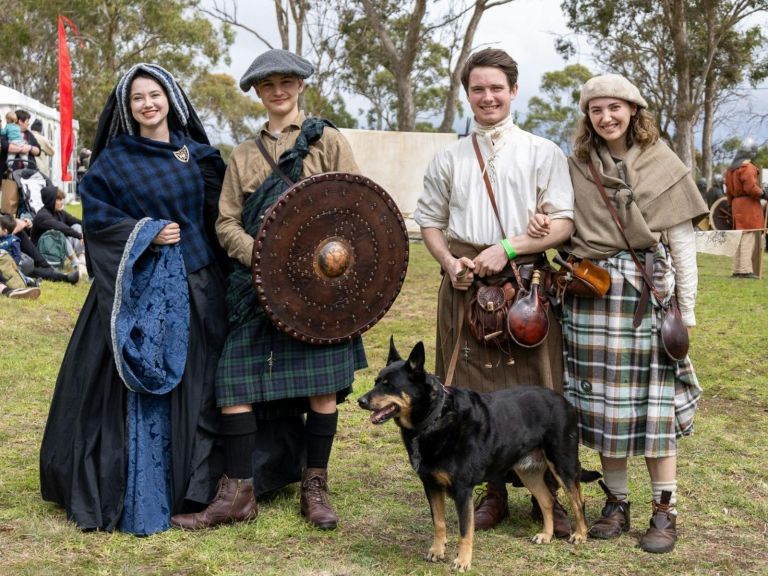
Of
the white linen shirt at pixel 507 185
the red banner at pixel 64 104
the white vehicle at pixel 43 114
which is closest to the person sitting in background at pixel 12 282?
the white vehicle at pixel 43 114

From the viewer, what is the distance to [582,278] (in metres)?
3.63

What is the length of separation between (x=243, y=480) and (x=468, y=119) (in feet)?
6.10

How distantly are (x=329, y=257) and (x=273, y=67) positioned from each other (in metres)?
0.82

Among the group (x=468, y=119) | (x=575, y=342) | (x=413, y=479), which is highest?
(x=468, y=119)

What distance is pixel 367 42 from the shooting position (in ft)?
103

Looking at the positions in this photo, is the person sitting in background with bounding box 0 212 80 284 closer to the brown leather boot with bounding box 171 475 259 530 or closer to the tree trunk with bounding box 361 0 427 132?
the brown leather boot with bounding box 171 475 259 530

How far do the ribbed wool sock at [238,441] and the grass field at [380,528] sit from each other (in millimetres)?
241

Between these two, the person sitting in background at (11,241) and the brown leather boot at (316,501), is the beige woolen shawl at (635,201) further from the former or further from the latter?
the person sitting in background at (11,241)

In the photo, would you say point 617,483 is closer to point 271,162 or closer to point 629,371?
point 629,371

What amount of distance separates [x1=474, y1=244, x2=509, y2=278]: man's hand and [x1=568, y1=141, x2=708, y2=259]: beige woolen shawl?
12.0 inches

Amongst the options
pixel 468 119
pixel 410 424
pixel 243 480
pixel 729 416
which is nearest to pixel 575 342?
pixel 410 424

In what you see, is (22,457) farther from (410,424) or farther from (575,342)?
(575,342)

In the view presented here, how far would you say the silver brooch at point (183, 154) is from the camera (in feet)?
12.9

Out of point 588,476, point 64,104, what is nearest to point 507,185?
point 588,476
